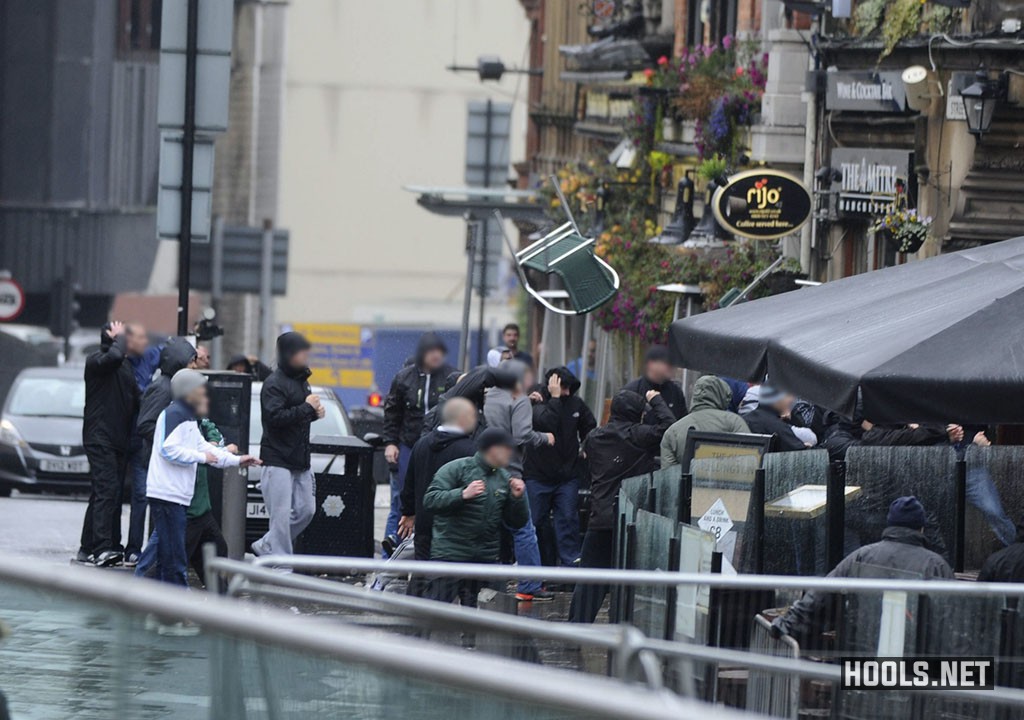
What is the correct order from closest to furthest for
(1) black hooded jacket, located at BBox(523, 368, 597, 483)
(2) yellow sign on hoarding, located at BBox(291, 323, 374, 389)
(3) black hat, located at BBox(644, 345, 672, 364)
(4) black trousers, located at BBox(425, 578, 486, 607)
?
(4) black trousers, located at BBox(425, 578, 486, 607) → (3) black hat, located at BBox(644, 345, 672, 364) → (1) black hooded jacket, located at BBox(523, 368, 597, 483) → (2) yellow sign on hoarding, located at BBox(291, 323, 374, 389)

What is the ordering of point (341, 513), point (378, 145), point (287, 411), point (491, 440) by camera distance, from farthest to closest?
point (378, 145) < point (341, 513) < point (287, 411) < point (491, 440)

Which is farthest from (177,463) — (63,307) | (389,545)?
(63,307)

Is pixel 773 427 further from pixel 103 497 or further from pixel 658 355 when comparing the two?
pixel 103 497

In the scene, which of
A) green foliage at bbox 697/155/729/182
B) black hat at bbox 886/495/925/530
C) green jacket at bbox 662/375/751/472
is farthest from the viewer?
green foliage at bbox 697/155/729/182

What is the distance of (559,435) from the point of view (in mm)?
14000

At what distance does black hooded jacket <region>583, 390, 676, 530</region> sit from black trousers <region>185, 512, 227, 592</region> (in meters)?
2.33

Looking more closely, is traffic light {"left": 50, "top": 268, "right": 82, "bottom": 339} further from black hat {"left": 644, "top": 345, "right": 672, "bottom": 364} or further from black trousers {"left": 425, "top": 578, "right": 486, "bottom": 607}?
black trousers {"left": 425, "top": 578, "right": 486, "bottom": 607}

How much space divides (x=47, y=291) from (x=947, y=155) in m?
37.0

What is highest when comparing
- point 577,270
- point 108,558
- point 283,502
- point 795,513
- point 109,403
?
point 577,270

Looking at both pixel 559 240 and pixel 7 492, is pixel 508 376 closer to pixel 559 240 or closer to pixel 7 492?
pixel 559 240

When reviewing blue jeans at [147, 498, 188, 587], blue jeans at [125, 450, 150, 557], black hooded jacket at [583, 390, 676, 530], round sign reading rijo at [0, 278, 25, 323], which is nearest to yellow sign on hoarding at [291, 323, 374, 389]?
round sign reading rijo at [0, 278, 25, 323]

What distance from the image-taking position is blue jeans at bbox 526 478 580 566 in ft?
46.3

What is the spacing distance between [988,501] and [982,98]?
18.2 ft

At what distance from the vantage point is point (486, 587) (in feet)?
22.1
